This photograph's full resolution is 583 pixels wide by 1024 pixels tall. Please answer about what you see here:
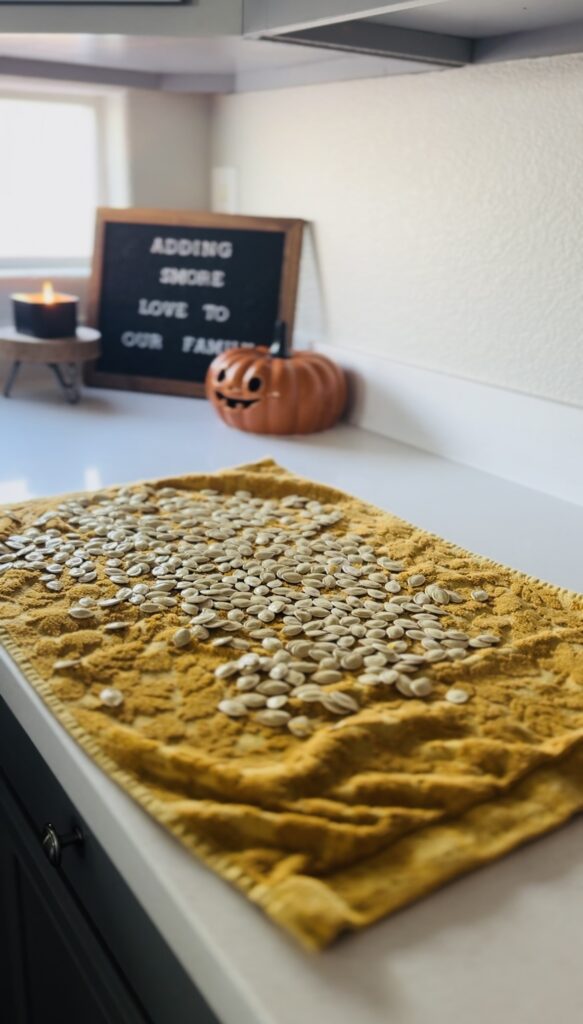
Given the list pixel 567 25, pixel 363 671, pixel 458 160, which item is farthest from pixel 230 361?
pixel 363 671

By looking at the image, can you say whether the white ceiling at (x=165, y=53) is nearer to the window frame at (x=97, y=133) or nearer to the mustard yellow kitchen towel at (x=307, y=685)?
the window frame at (x=97, y=133)

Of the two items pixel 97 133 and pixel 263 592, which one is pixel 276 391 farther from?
pixel 97 133

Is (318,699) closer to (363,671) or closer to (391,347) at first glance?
(363,671)

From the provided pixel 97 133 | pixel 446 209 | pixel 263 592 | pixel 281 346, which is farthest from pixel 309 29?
pixel 97 133

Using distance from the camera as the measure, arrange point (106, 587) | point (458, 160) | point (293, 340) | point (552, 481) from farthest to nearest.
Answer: point (293, 340) < point (458, 160) < point (552, 481) < point (106, 587)

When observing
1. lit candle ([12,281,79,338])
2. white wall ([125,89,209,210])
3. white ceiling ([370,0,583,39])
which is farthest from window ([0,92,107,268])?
white ceiling ([370,0,583,39])

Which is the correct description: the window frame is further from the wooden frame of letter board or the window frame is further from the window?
the wooden frame of letter board

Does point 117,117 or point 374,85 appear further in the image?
point 117,117
